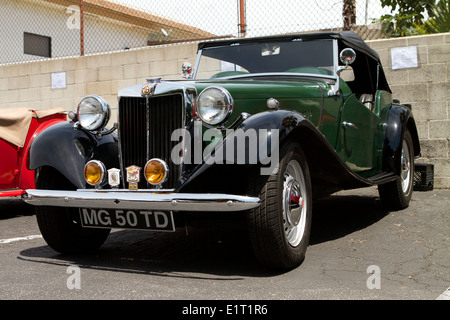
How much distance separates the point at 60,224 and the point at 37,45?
13358mm

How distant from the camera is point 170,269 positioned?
3445 millimetres

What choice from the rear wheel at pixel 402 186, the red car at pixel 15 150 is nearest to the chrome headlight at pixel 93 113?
the red car at pixel 15 150

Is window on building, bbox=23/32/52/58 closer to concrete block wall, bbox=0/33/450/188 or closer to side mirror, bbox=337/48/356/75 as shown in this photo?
concrete block wall, bbox=0/33/450/188

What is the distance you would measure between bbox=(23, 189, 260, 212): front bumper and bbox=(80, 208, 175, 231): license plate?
10 centimetres

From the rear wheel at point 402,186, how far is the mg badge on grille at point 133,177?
2977 millimetres

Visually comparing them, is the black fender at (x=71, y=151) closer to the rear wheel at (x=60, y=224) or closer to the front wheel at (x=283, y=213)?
the rear wheel at (x=60, y=224)

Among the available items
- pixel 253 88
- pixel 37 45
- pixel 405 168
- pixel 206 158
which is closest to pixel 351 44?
pixel 253 88

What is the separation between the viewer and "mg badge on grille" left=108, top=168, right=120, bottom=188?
3668 mm

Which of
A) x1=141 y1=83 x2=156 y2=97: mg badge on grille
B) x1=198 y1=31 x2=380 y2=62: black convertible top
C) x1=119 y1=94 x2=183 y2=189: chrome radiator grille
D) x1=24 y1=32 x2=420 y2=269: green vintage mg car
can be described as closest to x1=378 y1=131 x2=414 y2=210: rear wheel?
x1=24 y1=32 x2=420 y2=269: green vintage mg car

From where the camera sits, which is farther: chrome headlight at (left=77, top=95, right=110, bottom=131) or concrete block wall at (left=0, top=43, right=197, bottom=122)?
concrete block wall at (left=0, top=43, right=197, bottom=122)

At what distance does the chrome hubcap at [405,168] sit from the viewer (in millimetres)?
5945
